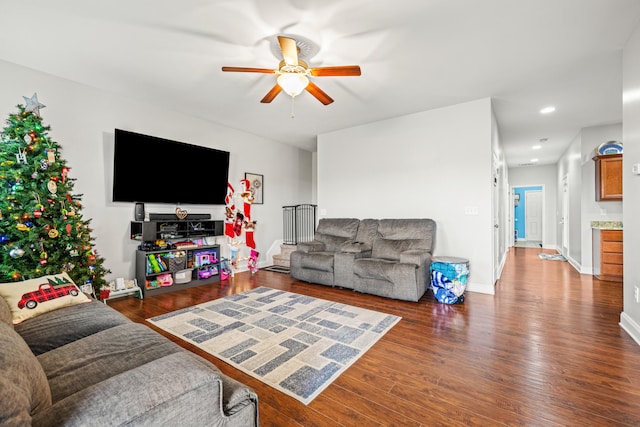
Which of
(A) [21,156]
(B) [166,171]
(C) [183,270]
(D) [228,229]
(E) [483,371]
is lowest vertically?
(E) [483,371]

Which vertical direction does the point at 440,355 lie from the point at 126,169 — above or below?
below

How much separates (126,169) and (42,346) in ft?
9.26

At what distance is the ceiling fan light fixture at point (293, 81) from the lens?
8.68ft

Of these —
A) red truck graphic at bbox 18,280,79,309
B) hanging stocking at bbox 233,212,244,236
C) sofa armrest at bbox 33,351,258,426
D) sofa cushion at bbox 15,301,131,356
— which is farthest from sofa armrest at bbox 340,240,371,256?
sofa armrest at bbox 33,351,258,426

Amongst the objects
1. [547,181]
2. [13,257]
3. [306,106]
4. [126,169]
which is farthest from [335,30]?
[547,181]

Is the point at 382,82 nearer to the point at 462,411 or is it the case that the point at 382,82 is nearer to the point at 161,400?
the point at 462,411

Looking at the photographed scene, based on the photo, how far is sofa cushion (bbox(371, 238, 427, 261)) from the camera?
4.02 meters

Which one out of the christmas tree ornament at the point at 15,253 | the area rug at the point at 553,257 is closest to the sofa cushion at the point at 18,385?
the christmas tree ornament at the point at 15,253

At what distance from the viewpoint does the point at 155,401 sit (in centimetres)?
80

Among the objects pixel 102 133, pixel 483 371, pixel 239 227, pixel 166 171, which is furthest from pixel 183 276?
pixel 483 371

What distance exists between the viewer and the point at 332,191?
561cm

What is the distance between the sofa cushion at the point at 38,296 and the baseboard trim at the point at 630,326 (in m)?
4.52

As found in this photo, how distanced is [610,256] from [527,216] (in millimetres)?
6554

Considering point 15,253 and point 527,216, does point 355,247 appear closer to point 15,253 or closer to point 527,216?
point 15,253
